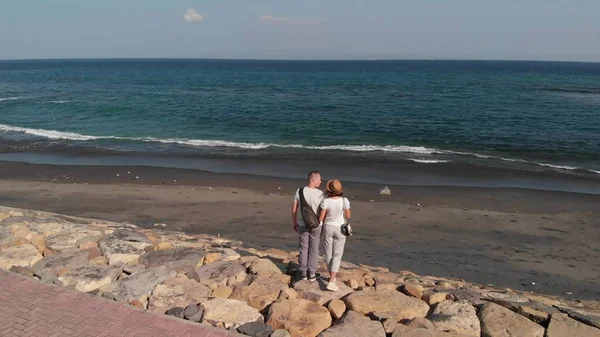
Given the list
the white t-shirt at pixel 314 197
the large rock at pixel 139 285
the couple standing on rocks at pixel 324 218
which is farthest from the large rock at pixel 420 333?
the large rock at pixel 139 285

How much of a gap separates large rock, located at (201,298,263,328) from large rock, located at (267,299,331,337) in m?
0.26

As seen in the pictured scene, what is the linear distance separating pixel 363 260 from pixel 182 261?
176 inches

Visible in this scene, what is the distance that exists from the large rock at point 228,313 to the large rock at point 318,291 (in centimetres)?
86

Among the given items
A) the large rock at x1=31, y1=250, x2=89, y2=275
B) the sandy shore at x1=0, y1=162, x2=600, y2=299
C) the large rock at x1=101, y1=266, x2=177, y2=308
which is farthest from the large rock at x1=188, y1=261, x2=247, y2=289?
the sandy shore at x1=0, y1=162, x2=600, y2=299

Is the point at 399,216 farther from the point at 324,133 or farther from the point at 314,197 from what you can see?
the point at 324,133

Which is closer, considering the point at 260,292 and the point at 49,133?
the point at 260,292

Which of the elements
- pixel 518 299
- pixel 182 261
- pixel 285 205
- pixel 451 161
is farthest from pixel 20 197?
Answer: pixel 451 161

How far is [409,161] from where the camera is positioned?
2114 centimetres

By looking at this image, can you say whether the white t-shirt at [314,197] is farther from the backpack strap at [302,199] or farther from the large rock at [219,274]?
the large rock at [219,274]

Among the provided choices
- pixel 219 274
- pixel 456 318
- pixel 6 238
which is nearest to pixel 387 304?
pixel 456 318

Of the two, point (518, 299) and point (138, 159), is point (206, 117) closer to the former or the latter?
point (138, 159)

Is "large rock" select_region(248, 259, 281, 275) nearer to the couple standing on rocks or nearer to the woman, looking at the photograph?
the couple standing on rocks

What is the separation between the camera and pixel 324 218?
6594 mm

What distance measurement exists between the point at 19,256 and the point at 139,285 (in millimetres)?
2596
